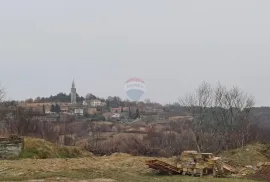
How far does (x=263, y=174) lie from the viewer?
61.7 ft

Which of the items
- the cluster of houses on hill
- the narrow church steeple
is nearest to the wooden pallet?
the cluster of houses on hill

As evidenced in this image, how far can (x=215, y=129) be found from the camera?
52969 mm

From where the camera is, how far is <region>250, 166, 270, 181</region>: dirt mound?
17938 mm

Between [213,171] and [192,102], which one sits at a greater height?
[192,102]

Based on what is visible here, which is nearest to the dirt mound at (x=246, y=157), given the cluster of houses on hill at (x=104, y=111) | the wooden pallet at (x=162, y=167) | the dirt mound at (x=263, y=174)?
the dirt mound at (x=263, y=174)

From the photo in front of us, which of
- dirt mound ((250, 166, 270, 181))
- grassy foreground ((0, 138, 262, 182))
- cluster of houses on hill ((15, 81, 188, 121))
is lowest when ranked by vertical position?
dirt mound ((250, 166, 270, 181))

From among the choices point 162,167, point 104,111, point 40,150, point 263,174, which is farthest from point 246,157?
Answer: point 104,111

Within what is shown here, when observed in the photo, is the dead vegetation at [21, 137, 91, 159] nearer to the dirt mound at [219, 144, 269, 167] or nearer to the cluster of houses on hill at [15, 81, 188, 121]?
the dirt mound at [219, 144, 269, 167]

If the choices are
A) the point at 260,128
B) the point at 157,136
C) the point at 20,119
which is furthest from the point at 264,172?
the point at 157,136

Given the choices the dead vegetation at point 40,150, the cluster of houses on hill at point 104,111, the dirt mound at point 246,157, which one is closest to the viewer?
the dirt mound at point 246,157

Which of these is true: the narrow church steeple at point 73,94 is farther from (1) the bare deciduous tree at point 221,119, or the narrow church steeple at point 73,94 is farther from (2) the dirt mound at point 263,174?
(2) the dirt mound at point 263,174

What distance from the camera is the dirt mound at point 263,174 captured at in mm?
17938

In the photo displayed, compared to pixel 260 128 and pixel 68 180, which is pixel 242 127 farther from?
pixel 68 180

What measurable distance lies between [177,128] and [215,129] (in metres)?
19.8
